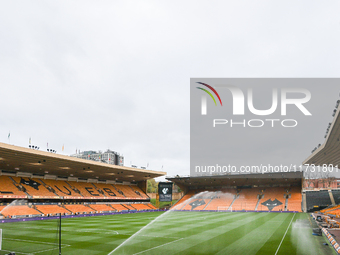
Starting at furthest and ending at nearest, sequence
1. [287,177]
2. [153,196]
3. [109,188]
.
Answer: [153,196] < [109,188] < [287,177]

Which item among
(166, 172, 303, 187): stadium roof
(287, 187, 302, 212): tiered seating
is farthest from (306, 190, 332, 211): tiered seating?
(166, 172, 303, 187): stadium roof

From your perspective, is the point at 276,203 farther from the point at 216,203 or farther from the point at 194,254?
the point at 194,254

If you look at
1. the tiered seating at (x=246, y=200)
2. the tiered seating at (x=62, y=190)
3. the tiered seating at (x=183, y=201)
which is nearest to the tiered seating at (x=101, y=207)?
the tiered seating at (x=62, y=190)

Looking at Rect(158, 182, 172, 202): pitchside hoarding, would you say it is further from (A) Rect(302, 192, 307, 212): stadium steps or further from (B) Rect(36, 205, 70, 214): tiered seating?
(A) Rect(302, 192, 307, 212): stadium steps

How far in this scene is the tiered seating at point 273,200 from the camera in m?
63.1

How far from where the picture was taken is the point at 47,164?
46281mm

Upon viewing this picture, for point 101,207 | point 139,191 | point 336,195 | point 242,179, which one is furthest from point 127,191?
point 336,195

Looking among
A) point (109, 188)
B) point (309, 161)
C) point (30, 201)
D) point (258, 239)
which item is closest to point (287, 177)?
point (309, 161)

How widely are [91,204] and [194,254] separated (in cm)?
4667

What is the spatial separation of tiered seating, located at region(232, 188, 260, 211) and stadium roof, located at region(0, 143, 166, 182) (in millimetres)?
21615

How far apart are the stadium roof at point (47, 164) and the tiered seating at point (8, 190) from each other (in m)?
2.22

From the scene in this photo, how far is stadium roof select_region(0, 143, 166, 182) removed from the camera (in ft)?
122

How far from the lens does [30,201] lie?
157ft

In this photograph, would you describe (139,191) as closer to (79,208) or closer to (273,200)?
(79,208)
